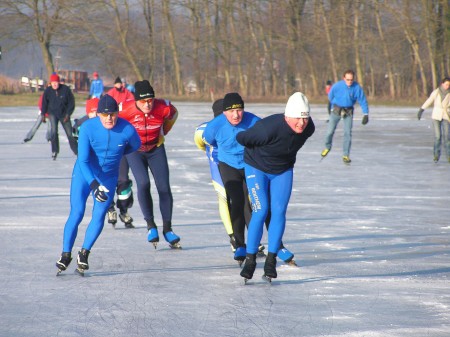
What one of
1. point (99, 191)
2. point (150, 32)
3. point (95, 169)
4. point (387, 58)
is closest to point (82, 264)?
point (99, 191)

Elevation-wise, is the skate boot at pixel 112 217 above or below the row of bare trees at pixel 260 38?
below

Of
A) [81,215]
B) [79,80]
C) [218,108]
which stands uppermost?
[218,108]

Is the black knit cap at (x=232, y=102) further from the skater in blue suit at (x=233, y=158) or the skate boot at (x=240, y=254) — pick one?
the skate boot at (x=240, y=254)

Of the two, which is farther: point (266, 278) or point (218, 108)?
point (218, 108)

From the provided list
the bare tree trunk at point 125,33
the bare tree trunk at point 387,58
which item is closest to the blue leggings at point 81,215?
the bare tree trunk at point 387,58

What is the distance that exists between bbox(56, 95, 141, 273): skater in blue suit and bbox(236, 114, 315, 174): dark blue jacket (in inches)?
41.1

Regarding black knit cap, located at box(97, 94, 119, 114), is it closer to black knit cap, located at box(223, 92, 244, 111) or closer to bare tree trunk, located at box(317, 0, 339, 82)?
black knit cap, located at box(223, 92, 244, 111)

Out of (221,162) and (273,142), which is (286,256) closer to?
(221,162)

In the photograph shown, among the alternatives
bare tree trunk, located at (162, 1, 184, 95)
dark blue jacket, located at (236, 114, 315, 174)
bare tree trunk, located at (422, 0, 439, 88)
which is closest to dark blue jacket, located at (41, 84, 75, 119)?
dark blue jacket, located at (236, 114, 315, 174)

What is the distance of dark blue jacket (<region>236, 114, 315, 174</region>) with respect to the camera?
666cm

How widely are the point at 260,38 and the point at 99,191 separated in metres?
56.3

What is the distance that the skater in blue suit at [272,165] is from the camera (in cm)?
664

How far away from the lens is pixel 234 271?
7.27 meters

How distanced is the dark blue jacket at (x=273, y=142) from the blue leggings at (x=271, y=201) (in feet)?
0.20
